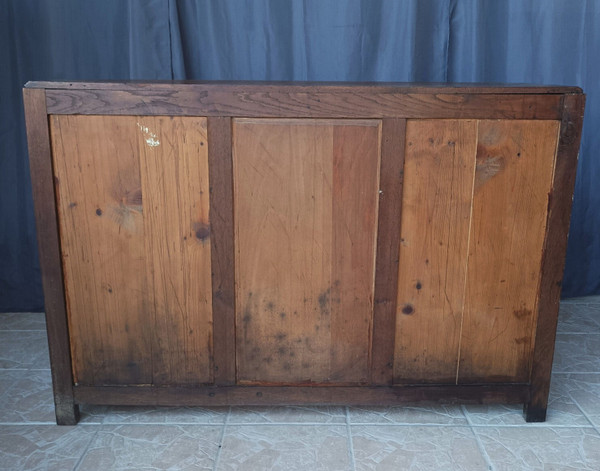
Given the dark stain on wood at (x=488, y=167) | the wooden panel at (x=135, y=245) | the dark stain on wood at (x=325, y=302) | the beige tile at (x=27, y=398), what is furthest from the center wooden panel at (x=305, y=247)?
the beige tile at (x=27, y=398)

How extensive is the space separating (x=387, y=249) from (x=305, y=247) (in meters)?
0.23

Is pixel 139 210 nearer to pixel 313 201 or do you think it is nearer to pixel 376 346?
pixel 313 201

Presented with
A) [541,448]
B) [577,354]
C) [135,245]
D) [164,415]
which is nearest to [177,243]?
[135,245]

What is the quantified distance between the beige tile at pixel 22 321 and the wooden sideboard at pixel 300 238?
2.67 ft

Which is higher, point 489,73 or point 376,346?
point 489,73

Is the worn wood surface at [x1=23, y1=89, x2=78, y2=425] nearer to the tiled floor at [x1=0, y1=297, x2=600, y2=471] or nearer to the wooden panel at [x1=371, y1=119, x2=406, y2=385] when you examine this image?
the tiled floor at [x1=0, y1=297, x2=600, y2=471]

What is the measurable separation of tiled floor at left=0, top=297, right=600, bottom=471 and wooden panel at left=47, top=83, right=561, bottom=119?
888mm

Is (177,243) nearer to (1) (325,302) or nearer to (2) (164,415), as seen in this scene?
(1) (325,302)

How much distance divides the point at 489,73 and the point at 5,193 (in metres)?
2.00

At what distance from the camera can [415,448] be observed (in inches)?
65.7

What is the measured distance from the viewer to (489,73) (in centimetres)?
241

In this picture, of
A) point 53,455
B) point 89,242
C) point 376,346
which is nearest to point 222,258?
point 89,242

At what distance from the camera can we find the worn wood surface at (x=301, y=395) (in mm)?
1761

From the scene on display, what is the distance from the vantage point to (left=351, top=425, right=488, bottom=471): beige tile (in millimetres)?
1596
